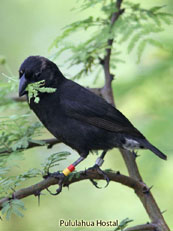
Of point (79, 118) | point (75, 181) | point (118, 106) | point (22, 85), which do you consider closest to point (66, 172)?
point (75, 181)

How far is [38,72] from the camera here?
13.4ft

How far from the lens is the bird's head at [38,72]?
12.7 feet

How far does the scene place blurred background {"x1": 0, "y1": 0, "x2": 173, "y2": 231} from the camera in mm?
3805

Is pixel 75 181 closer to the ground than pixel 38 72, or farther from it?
closer to the ground

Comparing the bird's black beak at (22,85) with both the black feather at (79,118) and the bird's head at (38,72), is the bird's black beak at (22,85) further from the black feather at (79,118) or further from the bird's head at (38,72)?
the black feather at (79,118)

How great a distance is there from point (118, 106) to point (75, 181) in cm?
269

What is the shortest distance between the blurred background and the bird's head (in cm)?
20

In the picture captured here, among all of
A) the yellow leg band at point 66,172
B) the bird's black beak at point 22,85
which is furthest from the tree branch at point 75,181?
the bird's black beak at point 22,85

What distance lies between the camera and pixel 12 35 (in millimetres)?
8664

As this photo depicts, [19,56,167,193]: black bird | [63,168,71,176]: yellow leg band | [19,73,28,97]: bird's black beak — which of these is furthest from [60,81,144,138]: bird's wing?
[63,168,71,176]: yellow leg band

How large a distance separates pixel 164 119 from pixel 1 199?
4.54 feet

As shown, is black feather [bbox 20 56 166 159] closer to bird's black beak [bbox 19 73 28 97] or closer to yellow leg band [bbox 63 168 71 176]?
bird's black beak [bbox 19 73 28 97]

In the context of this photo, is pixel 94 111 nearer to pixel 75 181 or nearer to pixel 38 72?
pixel 38 72

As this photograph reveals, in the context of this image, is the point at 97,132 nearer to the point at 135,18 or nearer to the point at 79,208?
the point at 135,18
